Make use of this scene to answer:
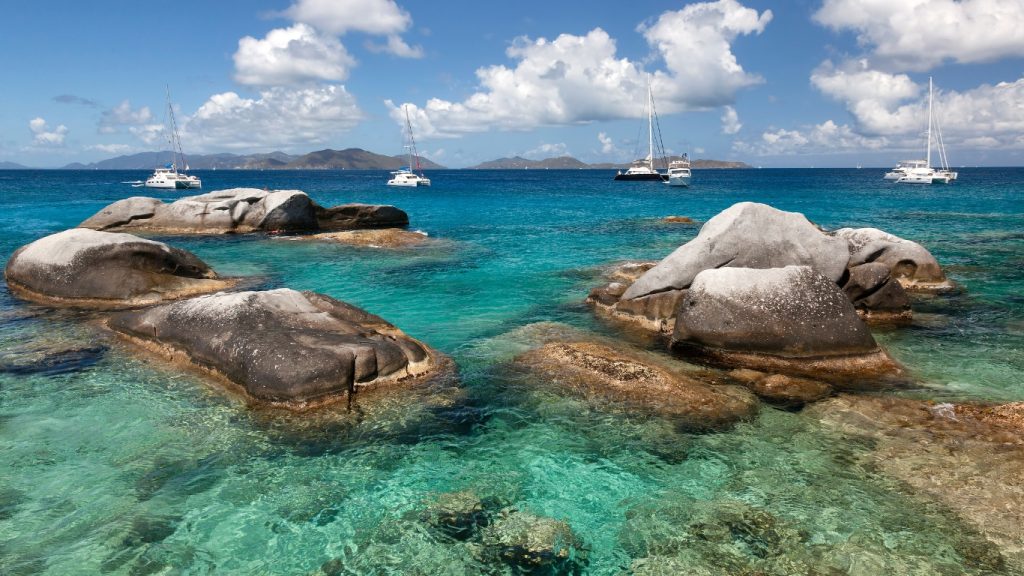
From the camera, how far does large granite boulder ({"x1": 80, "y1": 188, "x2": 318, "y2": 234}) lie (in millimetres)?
36156

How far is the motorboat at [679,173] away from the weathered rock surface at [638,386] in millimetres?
98651

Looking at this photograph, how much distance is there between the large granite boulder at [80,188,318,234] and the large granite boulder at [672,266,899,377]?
30.2m

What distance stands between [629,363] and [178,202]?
35.1 metres

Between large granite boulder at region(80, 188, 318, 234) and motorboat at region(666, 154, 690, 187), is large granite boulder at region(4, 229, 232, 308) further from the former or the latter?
motorboat at region(666, 154, 690, 187)

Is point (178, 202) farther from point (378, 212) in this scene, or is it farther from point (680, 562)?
point (680, 562)

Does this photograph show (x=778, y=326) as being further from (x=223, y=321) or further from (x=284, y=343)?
(x=223, y=321)

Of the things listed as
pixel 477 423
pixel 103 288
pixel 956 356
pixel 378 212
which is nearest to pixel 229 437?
pixel 477 423

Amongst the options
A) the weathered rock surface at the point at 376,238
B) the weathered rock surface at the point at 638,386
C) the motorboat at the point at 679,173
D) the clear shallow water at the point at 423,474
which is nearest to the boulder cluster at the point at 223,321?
the clear shallow water at the point at 423,474

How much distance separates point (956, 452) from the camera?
9055 millimetres

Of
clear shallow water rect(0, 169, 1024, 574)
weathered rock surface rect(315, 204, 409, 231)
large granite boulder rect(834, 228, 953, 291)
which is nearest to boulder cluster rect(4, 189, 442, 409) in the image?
clear shallow water rect(0, 169, 1024, 574)

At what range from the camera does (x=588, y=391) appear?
38.1 feet

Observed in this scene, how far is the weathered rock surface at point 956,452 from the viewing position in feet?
24.6

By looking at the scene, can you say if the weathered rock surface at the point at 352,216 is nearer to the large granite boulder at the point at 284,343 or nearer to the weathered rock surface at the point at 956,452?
the large granite boulder at the point at 284,343

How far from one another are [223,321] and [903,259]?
2152cm
